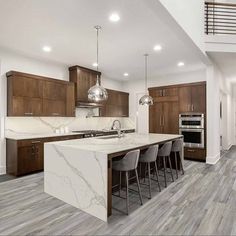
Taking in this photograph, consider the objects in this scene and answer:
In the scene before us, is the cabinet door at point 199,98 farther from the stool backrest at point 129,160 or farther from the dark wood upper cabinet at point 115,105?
the stool backrest at point 129,160

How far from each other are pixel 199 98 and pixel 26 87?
4847mm

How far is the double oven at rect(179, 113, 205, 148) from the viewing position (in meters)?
5.75

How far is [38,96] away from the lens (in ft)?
16.3

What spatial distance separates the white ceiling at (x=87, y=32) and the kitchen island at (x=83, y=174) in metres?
2.03

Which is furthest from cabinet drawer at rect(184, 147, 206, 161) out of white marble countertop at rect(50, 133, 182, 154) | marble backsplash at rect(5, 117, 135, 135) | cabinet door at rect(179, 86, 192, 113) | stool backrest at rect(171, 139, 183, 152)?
marble backsplash at rect(5, 117, 135, 135)

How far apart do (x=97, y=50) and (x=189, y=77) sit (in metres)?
3.73

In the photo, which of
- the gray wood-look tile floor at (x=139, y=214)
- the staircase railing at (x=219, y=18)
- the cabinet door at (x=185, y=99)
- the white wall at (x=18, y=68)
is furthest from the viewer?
the cabinet door at (x=185, y=99)

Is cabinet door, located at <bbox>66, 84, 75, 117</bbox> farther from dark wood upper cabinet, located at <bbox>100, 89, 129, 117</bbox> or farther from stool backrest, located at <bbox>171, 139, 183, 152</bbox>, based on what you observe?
stool backrest, located at <bbox>171, 139, 183, 152</bbox>

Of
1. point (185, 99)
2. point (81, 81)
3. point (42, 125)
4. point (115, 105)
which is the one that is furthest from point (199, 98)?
point (42, 125)

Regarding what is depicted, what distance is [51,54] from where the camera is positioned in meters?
4.81

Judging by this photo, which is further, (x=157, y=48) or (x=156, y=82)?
(x=156, y=82)

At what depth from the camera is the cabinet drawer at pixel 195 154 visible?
18.8 ft

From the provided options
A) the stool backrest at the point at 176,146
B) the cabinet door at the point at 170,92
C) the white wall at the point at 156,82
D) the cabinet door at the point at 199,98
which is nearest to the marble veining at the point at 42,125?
the white wall at the point at 156,82

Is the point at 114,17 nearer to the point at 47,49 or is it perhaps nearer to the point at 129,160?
the point at 47,49
